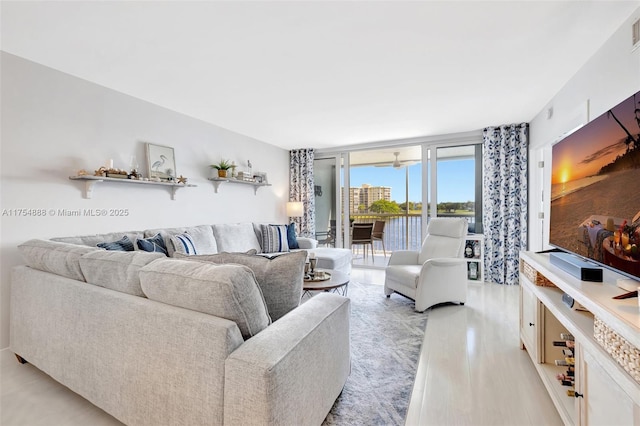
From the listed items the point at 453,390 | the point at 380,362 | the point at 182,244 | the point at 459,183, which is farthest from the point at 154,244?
the point at 459,183

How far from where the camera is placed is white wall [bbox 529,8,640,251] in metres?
1.86

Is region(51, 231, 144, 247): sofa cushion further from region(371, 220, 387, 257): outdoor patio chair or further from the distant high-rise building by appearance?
region(371, 220, 387, 257): outdoor patio chair

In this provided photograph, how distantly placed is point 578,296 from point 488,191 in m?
3.46

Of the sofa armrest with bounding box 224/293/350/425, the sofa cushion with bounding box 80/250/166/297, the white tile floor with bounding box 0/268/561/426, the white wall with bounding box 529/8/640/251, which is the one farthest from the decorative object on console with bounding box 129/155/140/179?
the white wall with bounding box 529/8/640/251

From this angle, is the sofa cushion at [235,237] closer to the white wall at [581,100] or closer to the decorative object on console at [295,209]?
the decorative object on console at [295,209]

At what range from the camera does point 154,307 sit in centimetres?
128

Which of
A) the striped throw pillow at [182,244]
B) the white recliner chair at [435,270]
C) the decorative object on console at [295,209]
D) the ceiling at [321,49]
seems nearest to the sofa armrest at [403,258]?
the white recliner chair at [435,270]

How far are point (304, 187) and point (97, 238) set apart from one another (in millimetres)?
3698

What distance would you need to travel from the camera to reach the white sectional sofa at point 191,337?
106cm

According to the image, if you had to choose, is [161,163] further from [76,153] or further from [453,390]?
[453,390]

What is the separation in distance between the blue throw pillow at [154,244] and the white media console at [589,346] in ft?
9.71

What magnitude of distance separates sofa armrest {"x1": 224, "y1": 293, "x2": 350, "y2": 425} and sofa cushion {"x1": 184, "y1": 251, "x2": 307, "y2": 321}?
0.08 m

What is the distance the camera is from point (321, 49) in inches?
86.4

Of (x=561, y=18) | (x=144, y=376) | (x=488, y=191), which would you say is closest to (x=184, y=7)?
(x=144, y=376)
